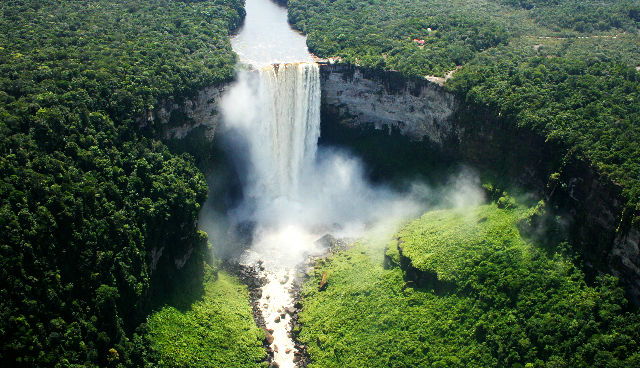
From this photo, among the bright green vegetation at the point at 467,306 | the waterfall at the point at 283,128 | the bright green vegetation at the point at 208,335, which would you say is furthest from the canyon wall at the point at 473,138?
the bright green vegetation at the point at 208,335

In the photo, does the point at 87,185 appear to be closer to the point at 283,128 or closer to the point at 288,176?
the point at 283,128

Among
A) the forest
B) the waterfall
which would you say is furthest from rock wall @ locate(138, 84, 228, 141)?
the waterfall

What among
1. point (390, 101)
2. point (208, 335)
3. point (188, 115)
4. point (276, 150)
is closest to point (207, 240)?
point (208, 335)

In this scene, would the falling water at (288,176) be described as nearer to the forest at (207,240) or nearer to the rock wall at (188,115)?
the rock wall at (188,115)

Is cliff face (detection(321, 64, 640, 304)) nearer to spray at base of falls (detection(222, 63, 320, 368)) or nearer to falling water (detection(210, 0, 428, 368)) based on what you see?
spray at base of falls (detection(222, 63, 320, 368))

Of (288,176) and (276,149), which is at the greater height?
(276,149)
